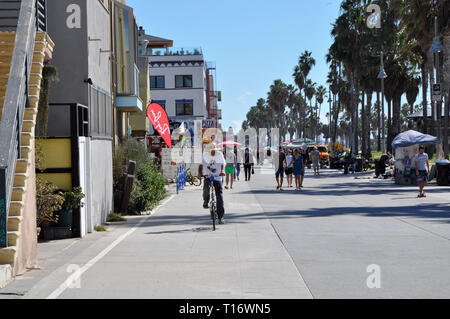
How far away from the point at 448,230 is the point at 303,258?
4441mm

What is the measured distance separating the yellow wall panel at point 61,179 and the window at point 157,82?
183 ft

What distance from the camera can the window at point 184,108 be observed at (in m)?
67.6

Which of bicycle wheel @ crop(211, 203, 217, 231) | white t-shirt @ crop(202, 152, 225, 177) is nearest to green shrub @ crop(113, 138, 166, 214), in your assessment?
white t-shirt @ crop(202, 152, 225, 177)

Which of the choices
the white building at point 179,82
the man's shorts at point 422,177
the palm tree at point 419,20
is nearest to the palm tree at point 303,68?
the white building at point 179,82

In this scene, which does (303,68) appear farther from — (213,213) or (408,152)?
(213,213)

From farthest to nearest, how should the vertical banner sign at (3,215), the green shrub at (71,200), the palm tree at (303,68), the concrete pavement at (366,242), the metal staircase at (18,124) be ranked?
the palm tree at (303,68) → the green shrub at (71,200) → the metal staircase at (18,124) → the vertical banner sign at (3,215) → the concrete pavement at (366,242)

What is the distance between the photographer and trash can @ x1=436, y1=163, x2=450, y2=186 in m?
27.5

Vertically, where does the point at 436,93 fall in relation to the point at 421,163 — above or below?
above

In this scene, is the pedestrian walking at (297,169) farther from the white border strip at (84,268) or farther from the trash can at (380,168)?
the white border strip at (84,268)

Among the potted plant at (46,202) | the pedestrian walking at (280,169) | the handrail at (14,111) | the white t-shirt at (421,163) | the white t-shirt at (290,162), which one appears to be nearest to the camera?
the handrail at (14,111)

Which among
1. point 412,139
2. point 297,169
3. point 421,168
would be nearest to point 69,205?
Answer: point 421,168

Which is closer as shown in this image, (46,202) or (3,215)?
(3,215)

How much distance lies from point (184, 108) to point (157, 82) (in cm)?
398

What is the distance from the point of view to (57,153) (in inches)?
502
